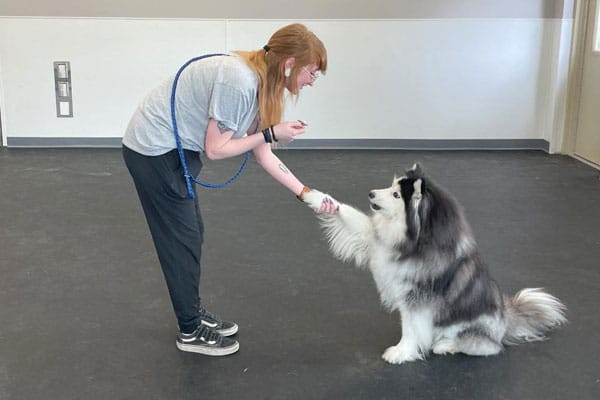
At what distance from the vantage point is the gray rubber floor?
2369mm

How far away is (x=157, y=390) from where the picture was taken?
2.30m

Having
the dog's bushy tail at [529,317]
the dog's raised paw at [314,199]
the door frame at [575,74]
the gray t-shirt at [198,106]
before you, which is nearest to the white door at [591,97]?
the door frame at [575,74]

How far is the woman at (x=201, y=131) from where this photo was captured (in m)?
2.11

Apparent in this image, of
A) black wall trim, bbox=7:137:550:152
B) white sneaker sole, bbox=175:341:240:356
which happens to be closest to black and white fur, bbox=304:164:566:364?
white sneaker sole, bbox=175:341:240:356

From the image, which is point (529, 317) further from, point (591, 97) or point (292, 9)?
point (292, 9)

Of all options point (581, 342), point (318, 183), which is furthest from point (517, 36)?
point (581, 342)

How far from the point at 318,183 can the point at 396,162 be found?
1352 millimetres

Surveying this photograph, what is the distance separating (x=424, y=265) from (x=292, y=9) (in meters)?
5.22

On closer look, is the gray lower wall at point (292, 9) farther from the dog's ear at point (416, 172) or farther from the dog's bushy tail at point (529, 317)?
the dog's ear at point (416, 172)

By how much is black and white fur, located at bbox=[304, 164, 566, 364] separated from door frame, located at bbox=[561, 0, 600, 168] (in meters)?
4.69

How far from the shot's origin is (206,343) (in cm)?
259

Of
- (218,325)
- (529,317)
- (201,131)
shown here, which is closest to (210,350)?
(218,325)

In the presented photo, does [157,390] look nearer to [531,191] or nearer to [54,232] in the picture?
[54,232]

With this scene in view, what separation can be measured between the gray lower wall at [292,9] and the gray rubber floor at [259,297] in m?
2.28
